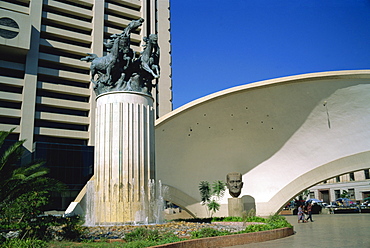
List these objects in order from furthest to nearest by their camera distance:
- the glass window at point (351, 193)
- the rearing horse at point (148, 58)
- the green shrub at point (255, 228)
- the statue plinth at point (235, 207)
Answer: the glass window at point (351, 193) < the statue plinth at point (235, 207) < the rearing horse at point (148, 58) < the green shrub at point (255, 228)

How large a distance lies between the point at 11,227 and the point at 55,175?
1048 inches

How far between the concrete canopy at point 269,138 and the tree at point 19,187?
491 inches

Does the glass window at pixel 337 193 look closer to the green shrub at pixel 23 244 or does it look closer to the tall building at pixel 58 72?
the tall building at pixel 58 72

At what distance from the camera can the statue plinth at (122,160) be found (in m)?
13.9

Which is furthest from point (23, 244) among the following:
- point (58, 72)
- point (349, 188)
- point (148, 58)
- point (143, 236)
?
point (349, 188)

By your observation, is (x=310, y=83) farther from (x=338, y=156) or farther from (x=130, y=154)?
(x=130, y=154)

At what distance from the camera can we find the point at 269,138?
23.8m

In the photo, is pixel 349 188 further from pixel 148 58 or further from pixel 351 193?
pixel 148 58

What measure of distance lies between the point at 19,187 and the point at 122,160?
17.6 feet

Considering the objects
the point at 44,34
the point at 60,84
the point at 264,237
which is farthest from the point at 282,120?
the point at 44,34

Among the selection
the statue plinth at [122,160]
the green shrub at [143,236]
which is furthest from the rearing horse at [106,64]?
the green shrub at [143,236]

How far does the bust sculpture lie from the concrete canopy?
21.3 feet

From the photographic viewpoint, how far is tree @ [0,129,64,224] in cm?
877

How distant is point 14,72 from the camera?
125 feet
